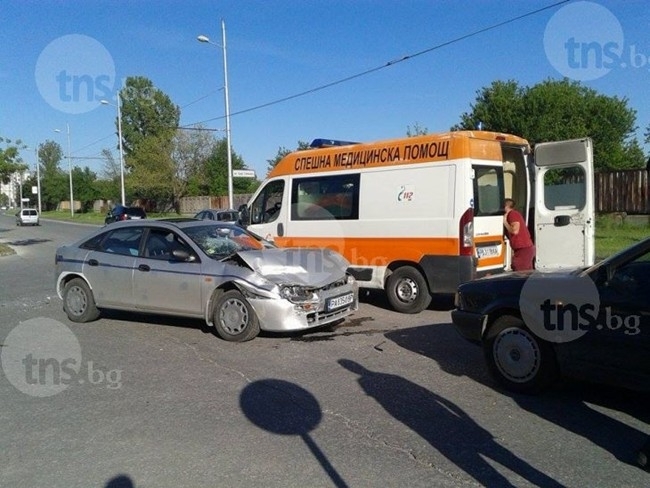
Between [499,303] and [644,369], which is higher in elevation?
[499,303]

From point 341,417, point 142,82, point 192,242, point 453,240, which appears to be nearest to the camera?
point 341,417

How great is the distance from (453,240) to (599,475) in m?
4.86

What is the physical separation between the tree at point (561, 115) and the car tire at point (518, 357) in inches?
1224

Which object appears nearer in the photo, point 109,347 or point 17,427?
point 17,427

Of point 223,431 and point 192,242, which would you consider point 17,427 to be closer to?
point 223,431

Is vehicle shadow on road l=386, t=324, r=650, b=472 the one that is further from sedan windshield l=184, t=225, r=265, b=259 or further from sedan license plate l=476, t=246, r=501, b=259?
sedan windshield l=184, t=225, r=265, b=259

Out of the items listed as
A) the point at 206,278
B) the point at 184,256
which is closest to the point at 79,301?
the point at 184,256

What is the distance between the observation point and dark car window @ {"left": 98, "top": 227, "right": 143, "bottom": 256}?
321 inches

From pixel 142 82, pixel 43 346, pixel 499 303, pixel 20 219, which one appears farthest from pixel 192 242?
pixel 142 82

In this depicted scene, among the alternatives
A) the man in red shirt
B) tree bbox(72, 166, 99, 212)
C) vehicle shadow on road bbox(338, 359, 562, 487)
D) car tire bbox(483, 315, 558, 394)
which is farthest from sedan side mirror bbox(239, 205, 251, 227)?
tree bbox(72, 166, 99, 212)

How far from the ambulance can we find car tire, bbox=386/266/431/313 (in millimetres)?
16

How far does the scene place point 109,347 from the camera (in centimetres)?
714

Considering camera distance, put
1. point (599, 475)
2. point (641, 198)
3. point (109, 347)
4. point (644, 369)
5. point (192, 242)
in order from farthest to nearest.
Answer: point (641, 198) < point (192, 242) < point (109, 347) < point (644, 369) < point (599, 475)

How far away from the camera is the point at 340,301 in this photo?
295 inches
